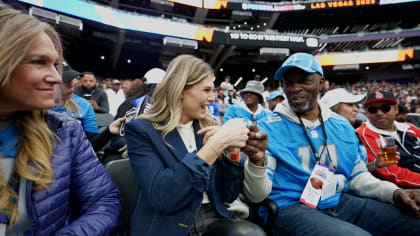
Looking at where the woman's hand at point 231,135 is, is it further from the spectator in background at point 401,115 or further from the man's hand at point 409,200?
the spectator in background at point 401,115

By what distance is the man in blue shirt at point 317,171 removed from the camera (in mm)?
1584

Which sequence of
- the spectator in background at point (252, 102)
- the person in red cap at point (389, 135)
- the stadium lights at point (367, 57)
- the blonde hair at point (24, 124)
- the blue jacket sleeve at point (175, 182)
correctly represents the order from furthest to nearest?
the stadium lights at point (367, 57) < the spectator in background at point (252, 102) < the person in red cap at point (389, 135) < the blue jacket sleeve at point (175, 182) < the blonde hair at point (24, 124)

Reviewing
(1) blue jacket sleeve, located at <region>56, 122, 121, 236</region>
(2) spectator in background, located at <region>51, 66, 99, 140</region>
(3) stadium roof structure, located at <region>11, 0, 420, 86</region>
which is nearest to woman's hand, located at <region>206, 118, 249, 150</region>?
(1) blue jacket sleeve, located at <region>56, 122, 121, 236</region>

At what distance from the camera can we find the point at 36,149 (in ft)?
3.20

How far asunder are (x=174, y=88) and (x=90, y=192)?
68cm

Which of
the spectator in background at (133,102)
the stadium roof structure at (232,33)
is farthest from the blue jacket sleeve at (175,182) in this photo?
the stadium roof structure at (232,33)

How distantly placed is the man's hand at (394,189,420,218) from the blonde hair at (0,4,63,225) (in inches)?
80.9

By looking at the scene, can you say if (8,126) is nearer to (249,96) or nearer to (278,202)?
(278,202)

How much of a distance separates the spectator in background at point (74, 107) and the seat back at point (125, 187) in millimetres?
1400

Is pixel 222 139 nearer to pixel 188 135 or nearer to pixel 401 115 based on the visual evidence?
pixel 188 135

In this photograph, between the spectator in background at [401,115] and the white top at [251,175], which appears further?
the spectator in background at [401,115]

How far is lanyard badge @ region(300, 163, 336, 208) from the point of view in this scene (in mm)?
1591

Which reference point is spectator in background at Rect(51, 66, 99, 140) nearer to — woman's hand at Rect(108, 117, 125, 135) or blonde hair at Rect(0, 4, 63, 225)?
woman's hand at Rect(108, 117, 125, 135)

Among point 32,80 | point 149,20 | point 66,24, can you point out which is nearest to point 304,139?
point 32,80
